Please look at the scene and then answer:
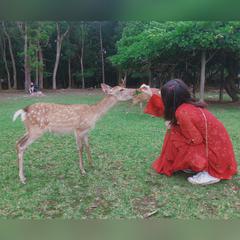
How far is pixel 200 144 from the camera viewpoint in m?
3.13

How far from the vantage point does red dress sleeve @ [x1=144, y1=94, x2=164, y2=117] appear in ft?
11.4

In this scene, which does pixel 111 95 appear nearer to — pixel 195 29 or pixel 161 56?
pixel 195 29

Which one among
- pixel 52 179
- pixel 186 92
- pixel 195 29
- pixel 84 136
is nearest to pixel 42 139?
pixel 84 136

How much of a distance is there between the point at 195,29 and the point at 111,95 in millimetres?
6707

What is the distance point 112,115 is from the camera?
8.43 metres

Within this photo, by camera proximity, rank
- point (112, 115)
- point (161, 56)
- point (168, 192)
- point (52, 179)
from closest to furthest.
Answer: point (168, 192), point (52, 179), point (112, 115), point (161, 56)

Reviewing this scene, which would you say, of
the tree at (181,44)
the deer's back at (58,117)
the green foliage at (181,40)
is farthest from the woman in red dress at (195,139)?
the green foliage at (181,40)

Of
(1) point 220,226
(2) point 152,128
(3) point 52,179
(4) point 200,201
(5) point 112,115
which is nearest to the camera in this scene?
(1) point 220,226

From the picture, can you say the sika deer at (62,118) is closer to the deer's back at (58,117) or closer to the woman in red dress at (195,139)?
the deer's back at (58,117)

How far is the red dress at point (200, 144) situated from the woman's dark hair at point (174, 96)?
0.15ft

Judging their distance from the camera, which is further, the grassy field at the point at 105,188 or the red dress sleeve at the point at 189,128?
the red dress sleeve at the point at 189,128

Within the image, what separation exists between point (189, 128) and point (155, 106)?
51 cm

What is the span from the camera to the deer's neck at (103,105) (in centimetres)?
378

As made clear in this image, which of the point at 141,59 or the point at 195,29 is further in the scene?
the point at 141,59
